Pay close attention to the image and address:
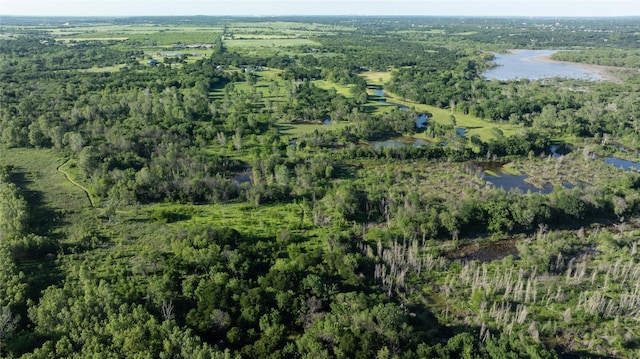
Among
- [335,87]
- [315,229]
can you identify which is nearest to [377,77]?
Result: [335,87]

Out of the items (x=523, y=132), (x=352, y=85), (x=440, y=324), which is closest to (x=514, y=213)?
(x=440, y=324)

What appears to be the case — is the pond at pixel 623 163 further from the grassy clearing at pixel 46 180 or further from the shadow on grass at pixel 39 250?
the grassy clearing at pixel 46 180

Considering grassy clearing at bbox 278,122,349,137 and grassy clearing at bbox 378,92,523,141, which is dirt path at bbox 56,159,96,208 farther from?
grassy clearing at bbox 378,92,523,141

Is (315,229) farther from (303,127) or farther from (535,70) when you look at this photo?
(535,70)

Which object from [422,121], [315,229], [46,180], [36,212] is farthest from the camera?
[422,121]

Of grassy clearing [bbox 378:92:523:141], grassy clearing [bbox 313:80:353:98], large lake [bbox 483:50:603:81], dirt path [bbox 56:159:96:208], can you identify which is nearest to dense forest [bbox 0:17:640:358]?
dirt path [bbox 56:159:96:208]

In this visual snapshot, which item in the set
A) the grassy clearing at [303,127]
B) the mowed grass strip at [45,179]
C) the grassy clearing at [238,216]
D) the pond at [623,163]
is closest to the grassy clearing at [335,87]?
the grassy clearing at [303,127]
